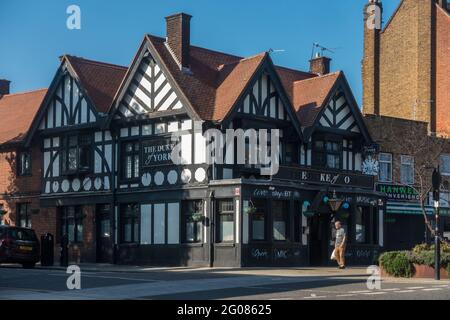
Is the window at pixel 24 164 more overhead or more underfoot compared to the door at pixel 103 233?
more overhead

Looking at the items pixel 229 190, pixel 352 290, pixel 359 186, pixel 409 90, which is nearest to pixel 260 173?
pixel 229 190

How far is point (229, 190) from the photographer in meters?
29.4

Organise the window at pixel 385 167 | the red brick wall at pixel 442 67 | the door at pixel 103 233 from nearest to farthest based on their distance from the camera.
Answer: the door at pixel 103 233 < the window at pixel 385 167 < the red brick wall at pixel 442 67

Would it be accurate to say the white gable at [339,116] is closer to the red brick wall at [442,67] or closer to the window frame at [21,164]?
the red brick wall at [442,67]

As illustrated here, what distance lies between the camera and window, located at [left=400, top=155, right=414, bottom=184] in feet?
131

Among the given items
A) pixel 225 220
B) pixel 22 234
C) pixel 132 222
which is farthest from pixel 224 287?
pixel 132 222

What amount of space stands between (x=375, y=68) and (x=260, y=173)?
64.7 ft

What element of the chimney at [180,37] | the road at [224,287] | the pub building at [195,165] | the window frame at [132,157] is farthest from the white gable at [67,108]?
the road at [224,287]

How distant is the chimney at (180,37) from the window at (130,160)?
4148 mm

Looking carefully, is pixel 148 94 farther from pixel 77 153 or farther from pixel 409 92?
pixel 409 92

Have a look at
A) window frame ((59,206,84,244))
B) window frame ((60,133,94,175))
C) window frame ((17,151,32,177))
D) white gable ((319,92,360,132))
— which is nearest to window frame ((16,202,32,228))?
window frame ((17,151,32,177))

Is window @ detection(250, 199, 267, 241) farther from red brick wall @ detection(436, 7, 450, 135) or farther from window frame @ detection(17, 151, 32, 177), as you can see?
red brick wall @ detection(436, 7, 450, 135)

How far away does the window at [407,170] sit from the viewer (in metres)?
39.9

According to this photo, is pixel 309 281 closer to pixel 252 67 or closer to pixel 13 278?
pixel 13 278
